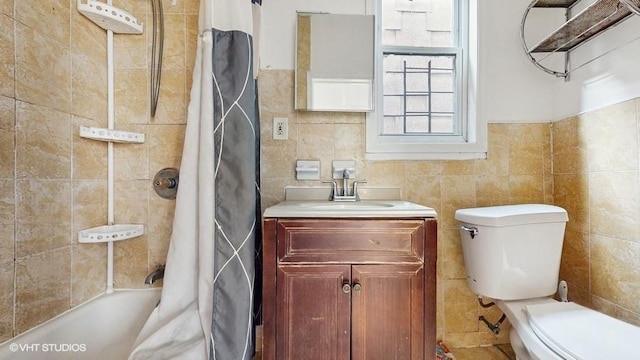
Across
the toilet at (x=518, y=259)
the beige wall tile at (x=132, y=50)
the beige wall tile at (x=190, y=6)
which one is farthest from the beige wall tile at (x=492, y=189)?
the beige wall tile at (x=132, y=50)

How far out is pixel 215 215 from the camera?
1.05 m

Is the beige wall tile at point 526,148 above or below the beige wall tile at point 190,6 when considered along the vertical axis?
below

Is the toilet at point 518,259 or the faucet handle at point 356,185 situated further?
the faucet handle at point 356,185

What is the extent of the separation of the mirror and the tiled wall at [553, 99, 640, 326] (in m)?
1.06

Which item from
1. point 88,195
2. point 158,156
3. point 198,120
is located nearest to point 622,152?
point 198,120

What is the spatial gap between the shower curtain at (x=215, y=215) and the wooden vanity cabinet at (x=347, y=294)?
12 cm

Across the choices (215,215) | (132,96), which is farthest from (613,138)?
(132,96)

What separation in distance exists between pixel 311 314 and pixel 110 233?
91cm

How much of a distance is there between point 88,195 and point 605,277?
2.34 m

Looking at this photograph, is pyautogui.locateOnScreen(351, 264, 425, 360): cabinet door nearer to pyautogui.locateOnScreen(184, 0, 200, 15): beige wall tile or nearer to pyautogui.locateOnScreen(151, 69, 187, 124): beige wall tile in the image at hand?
pyautogui.locateOnScreen(151, 69, 187, 124): beige wall tile

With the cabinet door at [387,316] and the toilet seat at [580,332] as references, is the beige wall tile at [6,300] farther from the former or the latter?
the toilet seat at [580,332]

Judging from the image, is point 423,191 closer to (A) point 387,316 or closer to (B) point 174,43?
(A) point 387,316

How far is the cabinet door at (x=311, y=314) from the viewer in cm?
99

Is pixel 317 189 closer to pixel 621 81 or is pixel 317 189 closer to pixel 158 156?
pixel 158 156
